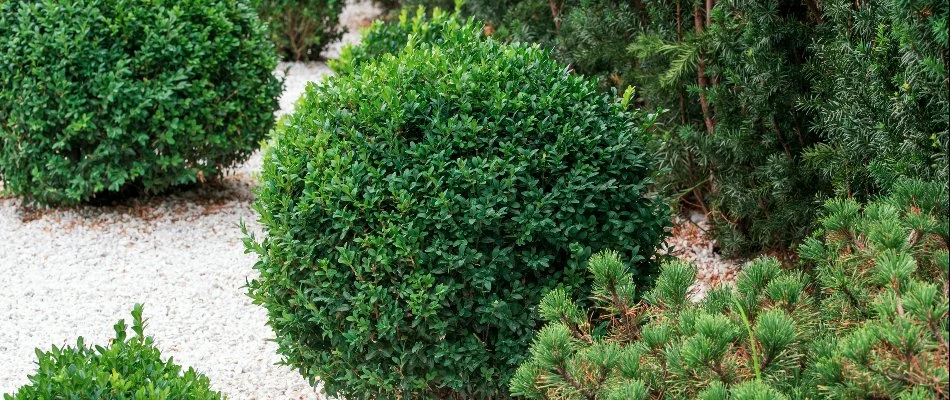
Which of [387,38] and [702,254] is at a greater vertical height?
[387,38]

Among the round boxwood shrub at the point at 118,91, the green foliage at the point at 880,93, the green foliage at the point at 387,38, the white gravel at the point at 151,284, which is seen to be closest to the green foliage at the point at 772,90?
the green foliage at the point at 880,93

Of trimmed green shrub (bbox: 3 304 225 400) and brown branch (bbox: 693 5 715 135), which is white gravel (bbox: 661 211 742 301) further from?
trimmed green shrub (bbox: 3 304 225 400)

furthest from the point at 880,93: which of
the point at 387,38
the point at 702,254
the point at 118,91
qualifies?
the point at 118,91

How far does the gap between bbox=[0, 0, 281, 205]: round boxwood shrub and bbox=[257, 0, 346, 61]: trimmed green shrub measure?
12.9 feet

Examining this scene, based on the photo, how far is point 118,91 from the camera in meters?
5.65

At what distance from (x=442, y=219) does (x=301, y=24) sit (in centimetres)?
760

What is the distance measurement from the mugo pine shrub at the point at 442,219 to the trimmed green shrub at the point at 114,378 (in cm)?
49

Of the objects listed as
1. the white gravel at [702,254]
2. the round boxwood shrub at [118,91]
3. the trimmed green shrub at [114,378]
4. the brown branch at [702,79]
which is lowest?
the white gravel at [702,254]

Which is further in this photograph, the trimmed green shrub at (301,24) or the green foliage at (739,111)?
the trimmed green shrub at (301,24)

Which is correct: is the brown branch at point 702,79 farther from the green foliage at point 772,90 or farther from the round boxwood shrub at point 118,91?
the round boxwood shrub at point 118,91

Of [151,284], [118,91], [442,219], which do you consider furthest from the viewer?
[118,91]

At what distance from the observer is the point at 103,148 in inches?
229

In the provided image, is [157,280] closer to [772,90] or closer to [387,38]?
[387,38]

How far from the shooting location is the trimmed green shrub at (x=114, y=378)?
2963 millimetres
